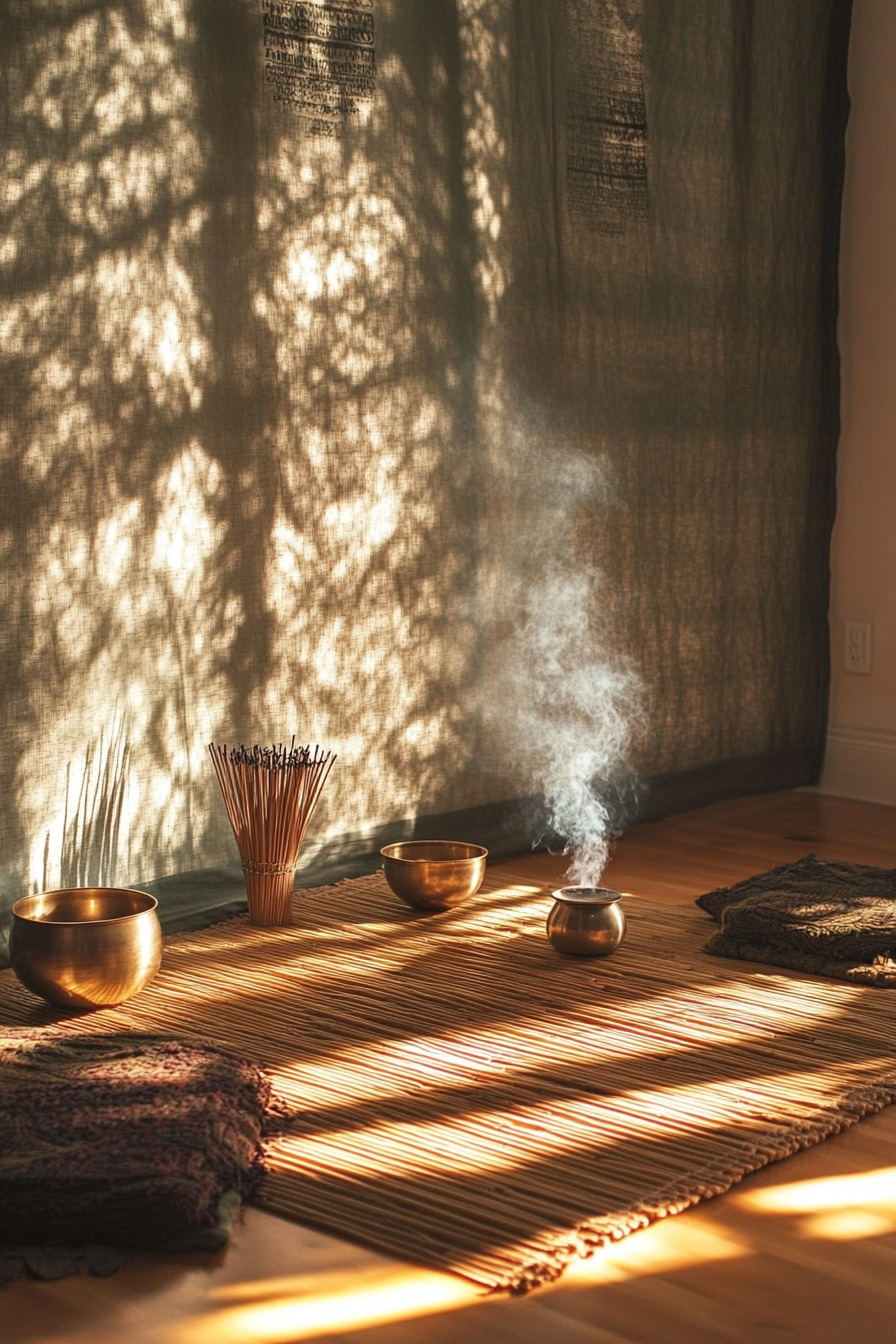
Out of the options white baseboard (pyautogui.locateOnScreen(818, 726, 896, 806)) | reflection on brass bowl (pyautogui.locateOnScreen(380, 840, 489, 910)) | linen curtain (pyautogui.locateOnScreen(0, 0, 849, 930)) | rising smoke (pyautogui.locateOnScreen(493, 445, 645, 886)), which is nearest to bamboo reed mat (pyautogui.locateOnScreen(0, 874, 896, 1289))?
reflection on brass bowl (pyautogui.locateOnScreen(380, 840, 489, 910))

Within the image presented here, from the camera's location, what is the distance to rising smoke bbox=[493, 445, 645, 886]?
11.3ft

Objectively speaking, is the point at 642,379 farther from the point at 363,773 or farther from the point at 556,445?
the point at 363,773

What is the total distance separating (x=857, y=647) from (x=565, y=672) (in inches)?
41.0

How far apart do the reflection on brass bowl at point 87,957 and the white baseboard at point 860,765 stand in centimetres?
232

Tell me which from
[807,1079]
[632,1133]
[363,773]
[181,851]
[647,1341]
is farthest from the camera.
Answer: [363,773]

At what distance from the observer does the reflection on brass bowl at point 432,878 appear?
9.41ft

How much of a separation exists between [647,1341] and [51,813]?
1.53 m

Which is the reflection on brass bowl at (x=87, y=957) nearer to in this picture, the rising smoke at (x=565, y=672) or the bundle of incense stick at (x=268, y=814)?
the bundle of incense stick at (x=268, y=814)

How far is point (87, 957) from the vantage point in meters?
2.27

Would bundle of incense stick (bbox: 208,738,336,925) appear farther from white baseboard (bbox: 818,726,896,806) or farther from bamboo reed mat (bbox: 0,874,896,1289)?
white baseboard (bbox: 818,726,896,806)

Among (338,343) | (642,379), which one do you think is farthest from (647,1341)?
(642,379)

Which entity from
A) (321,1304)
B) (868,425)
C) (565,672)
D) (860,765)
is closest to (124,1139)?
(321,1304)

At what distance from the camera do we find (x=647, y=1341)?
1464 mm

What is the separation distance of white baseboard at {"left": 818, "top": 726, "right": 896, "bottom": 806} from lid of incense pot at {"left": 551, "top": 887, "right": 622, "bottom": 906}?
1.67 metres
